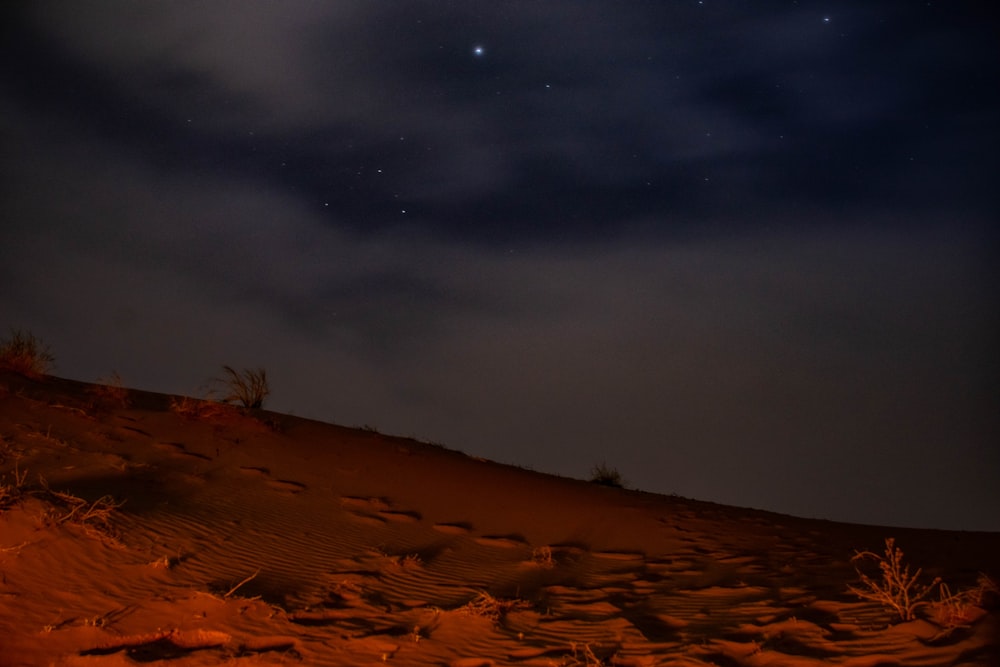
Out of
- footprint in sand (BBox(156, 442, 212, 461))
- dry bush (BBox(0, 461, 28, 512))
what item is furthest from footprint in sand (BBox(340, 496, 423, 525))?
dry bush (BBox(0, 461, 28, 512))

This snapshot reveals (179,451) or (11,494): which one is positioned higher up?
(179,451)

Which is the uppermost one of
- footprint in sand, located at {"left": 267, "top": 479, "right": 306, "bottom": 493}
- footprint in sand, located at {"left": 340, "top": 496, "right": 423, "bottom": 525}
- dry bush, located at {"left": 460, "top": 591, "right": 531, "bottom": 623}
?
footprint in sand, located at {"left": 267, "top": 479, "right": 306, "bottom": 493}

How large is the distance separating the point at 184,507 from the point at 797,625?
20.1ft

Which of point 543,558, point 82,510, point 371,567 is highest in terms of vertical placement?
point 543,558

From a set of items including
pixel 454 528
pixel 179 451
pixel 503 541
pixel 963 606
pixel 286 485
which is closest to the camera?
pixel 963 606

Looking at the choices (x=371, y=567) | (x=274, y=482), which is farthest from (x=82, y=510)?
(x=274, y=482)

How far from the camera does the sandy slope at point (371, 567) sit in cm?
495

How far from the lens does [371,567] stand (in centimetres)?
712

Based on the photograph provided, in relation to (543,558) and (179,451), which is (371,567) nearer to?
(543,558)

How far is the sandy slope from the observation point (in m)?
4.95

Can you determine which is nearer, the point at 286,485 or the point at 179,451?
the point at 286,485

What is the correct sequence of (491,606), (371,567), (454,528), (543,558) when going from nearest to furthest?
(491,606)
(371,567)
(543,558)
(454,528)

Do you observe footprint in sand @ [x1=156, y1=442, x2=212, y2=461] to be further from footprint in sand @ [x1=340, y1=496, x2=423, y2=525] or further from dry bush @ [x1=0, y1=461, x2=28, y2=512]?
dry bush @ [x1=0, y1=461, x2=28, y2=512]

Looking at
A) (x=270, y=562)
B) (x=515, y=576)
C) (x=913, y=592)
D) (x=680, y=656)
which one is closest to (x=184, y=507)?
(x=270, y=562)
